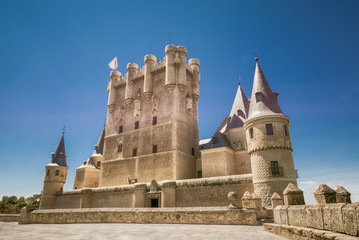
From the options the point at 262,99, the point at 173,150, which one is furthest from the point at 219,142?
the point at 262,99

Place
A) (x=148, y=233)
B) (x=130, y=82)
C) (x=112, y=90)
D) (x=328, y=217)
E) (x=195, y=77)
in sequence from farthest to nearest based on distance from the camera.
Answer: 1. (x=112, y=90)
2. (x=130, y=82)
3. (x=195, y=77)
4. (x=148, y=233)
5. (x=328, y=217)

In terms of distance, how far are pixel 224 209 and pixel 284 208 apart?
5.01 metres

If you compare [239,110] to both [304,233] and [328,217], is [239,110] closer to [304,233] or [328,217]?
[304,233]

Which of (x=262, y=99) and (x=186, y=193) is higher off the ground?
(x=262, y=99)

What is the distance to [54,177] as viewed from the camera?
34.1 meters

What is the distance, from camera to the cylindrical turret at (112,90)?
34094 millimetres

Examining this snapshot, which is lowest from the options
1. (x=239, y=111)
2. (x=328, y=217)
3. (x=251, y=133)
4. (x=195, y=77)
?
(x=328, y=217)

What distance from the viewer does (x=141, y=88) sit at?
32625mm

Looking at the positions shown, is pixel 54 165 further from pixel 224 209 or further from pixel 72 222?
pixel 224 209

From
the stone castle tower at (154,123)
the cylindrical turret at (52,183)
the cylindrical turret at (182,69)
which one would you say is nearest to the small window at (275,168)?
the stone castle tower at (154,123)

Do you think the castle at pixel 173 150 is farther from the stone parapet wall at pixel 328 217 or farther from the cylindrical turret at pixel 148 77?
the stone parapet wall at pixel 328 217

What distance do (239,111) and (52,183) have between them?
1158 inches

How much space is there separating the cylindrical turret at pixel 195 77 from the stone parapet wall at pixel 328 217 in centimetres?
2591

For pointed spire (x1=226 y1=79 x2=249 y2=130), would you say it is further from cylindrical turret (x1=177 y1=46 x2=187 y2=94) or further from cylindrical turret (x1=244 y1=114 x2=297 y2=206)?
cylindrical turret (x1=244 y1=114 x2=297 y2=206)
